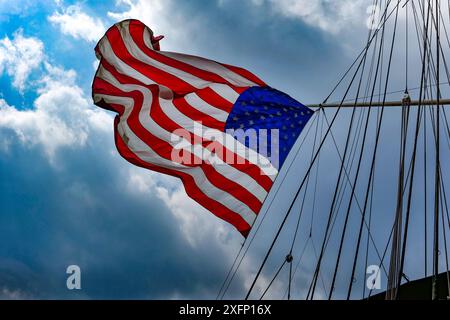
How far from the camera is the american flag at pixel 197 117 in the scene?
13.0 metres

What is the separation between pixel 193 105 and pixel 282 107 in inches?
89.2

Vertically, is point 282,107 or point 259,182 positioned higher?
point 282,107

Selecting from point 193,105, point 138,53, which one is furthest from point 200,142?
point 138,53

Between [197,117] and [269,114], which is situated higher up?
[269,114]

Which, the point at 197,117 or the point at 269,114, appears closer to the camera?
the point at 197,117

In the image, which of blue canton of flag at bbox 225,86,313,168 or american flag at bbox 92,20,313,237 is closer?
american flag at bbox 92,20,313,237

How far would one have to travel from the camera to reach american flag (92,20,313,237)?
12984 millimetres

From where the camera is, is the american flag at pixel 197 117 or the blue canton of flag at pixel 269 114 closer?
the american flag at pixel 197 117

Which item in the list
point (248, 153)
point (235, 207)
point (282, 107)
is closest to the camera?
point (235, 207)

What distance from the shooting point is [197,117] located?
46.3 ft

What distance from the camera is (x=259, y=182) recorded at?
1293 centimetres
